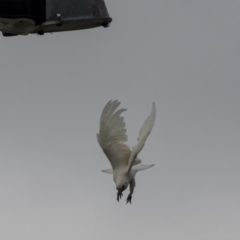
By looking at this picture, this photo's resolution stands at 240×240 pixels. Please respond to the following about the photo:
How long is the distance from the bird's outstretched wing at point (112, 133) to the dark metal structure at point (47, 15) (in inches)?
117

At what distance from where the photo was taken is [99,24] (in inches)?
295

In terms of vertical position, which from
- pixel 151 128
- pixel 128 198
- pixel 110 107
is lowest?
pixel 128 198

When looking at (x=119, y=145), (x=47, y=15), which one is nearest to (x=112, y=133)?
(x=119, y=145)

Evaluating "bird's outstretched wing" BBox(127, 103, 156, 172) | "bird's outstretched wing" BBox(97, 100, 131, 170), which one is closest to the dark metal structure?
"bird's outstretched wing" BBox(127, 103, 156, 172)

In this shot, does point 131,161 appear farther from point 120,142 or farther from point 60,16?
point 60,16

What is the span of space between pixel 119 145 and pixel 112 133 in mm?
205

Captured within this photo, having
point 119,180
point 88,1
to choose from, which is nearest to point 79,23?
point 88,1

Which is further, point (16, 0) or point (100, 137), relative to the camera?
point (100, 137)

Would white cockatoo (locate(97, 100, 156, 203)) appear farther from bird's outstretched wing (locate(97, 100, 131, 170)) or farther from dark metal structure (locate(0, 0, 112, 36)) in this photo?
dark metal structure (locate(0, 0, 112, 36))

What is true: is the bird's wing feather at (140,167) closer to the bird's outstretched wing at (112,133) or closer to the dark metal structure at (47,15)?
the bird's outstretched wing at (112,133)

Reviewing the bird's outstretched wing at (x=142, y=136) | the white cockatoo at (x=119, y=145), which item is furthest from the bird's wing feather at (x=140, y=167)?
the bird's outstretched wing at (x=142, y=136)

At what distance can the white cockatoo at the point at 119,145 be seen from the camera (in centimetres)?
894

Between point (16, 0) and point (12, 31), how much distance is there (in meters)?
0.38

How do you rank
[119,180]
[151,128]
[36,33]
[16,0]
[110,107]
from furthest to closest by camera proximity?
[110,107] < [151,128] < [119,180] < [36,33] < [16,0]
